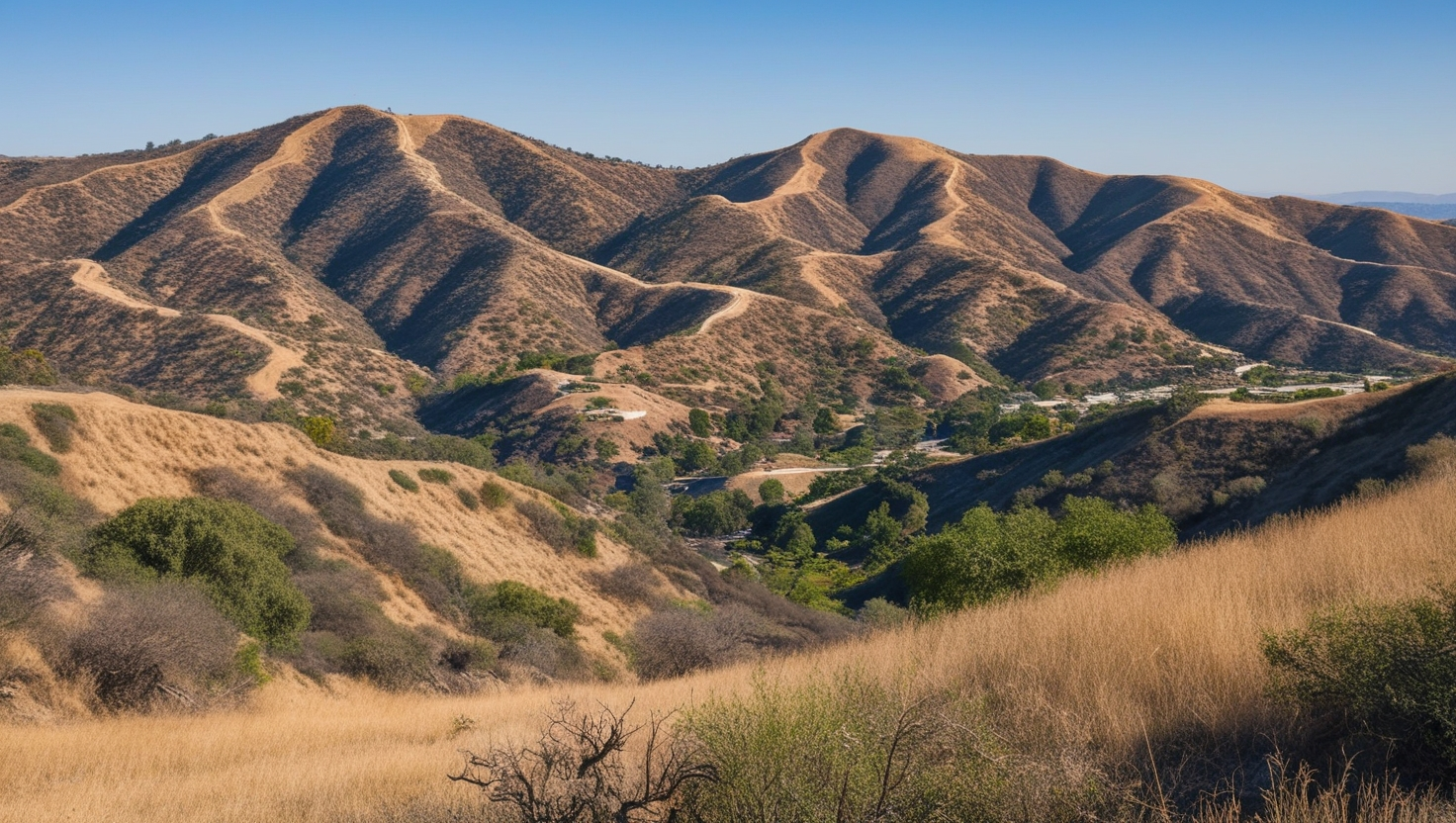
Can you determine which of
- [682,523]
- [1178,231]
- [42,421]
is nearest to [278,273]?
[682,523]

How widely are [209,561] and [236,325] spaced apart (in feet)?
214

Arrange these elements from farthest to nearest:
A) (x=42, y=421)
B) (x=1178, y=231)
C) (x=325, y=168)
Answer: (x=1178, y=231), (x=325, y=168), (x=42, y=421)

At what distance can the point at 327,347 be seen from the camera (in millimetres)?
82750

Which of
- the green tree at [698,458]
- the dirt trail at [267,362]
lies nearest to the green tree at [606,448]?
the green tree at [698,458]

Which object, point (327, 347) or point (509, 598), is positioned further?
point (327, 347)

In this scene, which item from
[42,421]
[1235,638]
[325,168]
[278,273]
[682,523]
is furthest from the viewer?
[325,168]

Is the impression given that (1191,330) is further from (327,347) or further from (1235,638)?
(1235,638)

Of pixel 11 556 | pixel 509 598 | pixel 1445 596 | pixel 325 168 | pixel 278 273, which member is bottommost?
pixel 509 598

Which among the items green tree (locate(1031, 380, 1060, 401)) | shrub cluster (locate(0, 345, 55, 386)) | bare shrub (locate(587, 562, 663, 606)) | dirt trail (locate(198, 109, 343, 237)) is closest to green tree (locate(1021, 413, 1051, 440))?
green tree (locate(1031, 380, 1060, 401))

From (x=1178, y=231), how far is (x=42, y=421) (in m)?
150

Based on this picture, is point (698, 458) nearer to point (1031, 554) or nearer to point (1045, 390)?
point (1045, 390)

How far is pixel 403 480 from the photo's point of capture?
3316 cm

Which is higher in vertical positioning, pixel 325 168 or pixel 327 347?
A: pixel 325 168

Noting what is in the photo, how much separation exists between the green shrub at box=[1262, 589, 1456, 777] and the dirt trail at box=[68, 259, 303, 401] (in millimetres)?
68962
